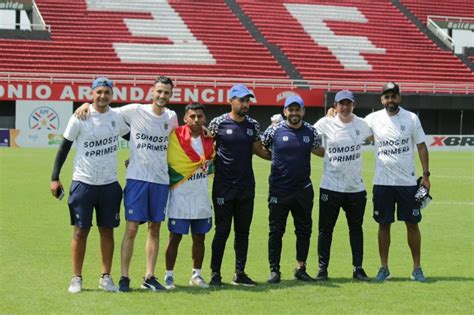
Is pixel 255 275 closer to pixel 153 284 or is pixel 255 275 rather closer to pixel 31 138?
pixel 153 284

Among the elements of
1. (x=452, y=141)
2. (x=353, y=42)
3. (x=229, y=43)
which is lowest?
(x=452, y=141)

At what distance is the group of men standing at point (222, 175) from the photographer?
814 centimetres

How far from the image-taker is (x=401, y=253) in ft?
36.3

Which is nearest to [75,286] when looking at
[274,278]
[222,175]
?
[222,175]

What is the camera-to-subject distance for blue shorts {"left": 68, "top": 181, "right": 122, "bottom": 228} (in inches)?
318

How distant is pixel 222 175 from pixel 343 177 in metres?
1.39

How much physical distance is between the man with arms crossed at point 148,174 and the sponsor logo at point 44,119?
29638 millimetres

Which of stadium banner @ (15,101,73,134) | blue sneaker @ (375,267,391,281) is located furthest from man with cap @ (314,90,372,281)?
stadium banner @ (15,101,73,134)

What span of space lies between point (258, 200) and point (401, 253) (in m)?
6.80

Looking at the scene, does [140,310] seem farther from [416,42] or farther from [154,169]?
[416,42]

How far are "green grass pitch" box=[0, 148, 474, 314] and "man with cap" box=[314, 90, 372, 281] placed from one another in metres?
0.37

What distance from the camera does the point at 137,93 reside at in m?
40.0

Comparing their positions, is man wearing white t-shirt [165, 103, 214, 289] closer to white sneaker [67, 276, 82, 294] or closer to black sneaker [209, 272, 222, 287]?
black sneaker [209, 272, 222, 287]

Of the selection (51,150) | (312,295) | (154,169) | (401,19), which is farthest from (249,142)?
(401,19)
